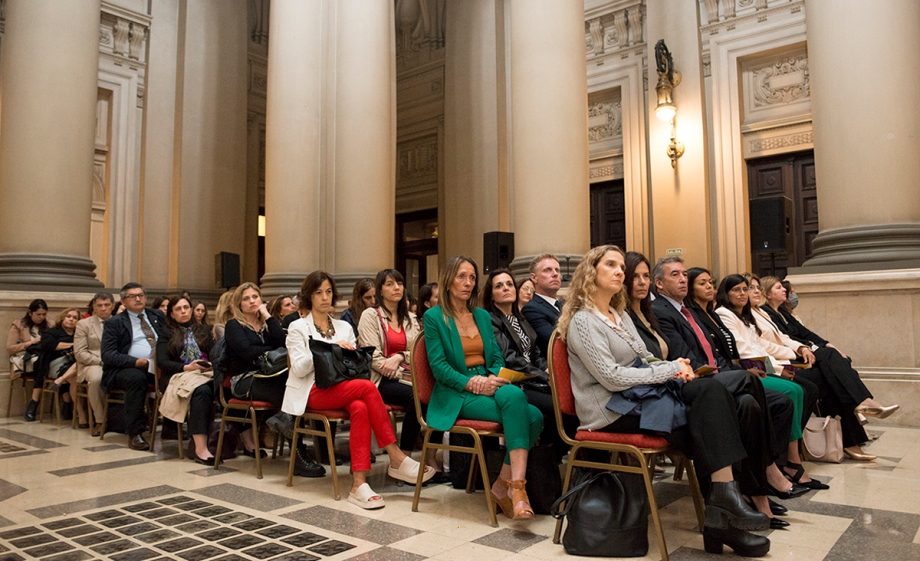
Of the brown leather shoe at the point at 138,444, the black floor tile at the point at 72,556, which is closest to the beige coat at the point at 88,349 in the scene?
the brown leather shoe at the point at 138,444

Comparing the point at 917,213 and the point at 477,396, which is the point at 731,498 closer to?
the point at 477,396

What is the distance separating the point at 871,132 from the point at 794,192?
12.5 feet

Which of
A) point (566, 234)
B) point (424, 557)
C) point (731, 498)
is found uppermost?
point (566, 234)

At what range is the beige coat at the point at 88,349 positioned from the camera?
6.78 meters

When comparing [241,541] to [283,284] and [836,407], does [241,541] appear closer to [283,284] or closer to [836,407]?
[836,407]

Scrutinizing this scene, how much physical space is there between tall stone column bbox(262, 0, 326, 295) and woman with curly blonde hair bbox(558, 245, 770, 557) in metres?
5.75

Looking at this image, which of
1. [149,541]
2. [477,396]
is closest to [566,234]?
[477,396]

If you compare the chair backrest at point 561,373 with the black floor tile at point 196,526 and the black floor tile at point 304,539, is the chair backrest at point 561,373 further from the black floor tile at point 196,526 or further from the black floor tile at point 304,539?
the black floor tile at point 196,526

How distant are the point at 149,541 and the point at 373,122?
653 cm

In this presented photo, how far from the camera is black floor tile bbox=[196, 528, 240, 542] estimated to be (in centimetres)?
336

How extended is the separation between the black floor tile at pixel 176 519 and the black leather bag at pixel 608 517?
2.05 m

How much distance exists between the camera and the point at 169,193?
12.5 meters

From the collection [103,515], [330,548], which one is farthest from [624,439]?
[103,515]

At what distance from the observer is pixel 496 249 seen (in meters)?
8.41
